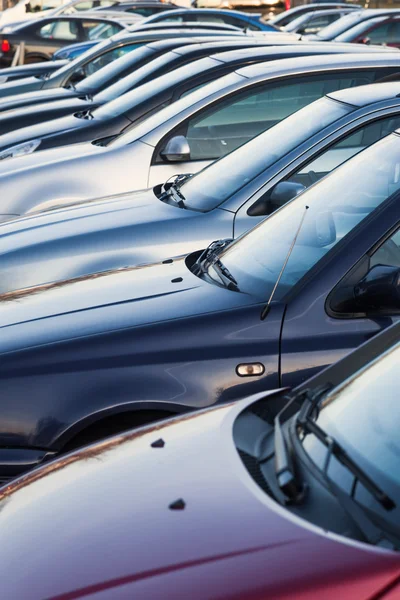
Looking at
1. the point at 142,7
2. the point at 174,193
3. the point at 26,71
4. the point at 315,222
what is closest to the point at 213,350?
the point at 315,222

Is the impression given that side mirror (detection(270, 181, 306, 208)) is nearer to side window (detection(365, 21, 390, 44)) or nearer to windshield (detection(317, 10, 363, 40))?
side window (detection(365, 21, 390, 44))

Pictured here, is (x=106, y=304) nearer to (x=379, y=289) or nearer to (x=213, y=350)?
(x=213, y=350)

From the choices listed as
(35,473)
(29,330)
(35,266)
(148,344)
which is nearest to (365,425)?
(35,473)

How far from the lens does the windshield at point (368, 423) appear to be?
7.18ft

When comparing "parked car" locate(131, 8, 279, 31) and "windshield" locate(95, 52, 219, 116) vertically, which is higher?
"windshield" locate(95, 52, 219, 116)

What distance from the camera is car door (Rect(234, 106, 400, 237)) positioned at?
4.62 meters

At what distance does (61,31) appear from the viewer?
20.0m

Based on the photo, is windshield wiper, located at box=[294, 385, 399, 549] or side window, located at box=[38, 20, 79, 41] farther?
side window, located at box=[38, 20, 79, 41]

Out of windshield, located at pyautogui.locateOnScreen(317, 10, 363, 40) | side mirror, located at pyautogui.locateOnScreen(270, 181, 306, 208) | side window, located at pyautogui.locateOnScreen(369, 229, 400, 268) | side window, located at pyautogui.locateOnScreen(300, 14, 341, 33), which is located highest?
side window, located at pyautogui.locateOnScreen(369, 229, 400, 268)

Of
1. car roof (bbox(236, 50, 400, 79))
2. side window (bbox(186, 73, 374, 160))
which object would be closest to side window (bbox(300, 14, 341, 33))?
car roof (bbox(236, 50, 400, 79))

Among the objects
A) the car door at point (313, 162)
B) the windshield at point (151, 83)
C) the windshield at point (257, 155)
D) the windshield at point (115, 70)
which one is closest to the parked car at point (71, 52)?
the windshield at point (115, 70)

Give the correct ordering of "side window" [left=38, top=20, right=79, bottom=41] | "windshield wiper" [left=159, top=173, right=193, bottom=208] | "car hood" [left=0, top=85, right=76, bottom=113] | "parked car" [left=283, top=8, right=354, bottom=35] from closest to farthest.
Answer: "windshield wiper" [left=159, top=173, right=193, bottom=208]
"car hood" [left=0, top=85, right=76, bottom=113]
"side window" [left=38, top=20, right=79, bottom=41]
"parked car" [left=283, top=8, right=354, bottom=35]

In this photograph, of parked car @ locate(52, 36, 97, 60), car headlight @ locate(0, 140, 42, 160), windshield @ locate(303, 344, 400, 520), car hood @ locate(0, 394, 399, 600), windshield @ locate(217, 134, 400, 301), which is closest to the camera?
car hood @ locate(0, 394, 399, 600)

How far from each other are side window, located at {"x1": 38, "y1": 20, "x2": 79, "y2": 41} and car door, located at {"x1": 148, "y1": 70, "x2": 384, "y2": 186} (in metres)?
14.0
